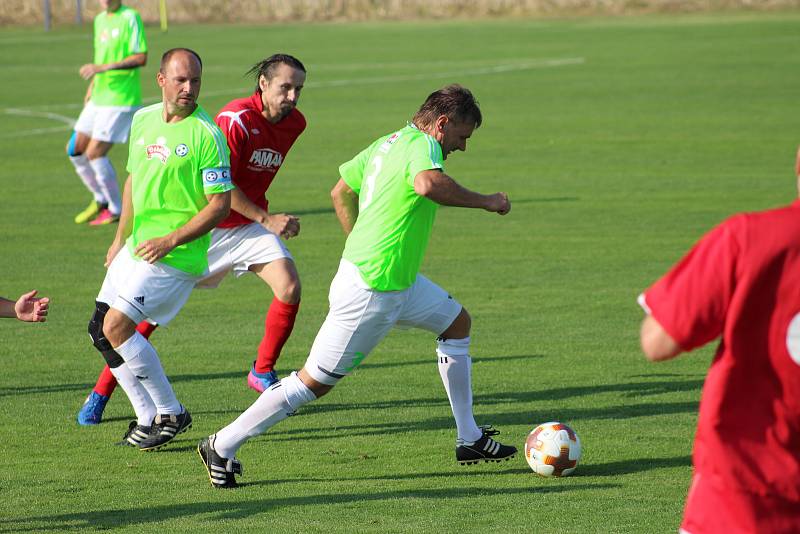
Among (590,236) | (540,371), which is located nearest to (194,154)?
(540,371)

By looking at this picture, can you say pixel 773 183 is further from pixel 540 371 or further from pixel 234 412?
pixel 234 412

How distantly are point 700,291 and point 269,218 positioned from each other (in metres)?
4.27

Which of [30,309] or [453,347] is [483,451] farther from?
[30,309]

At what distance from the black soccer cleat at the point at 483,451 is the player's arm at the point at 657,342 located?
3.66m

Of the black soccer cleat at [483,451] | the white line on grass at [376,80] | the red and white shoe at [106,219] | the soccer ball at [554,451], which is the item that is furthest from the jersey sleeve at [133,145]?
the white line on grass at [376,80]

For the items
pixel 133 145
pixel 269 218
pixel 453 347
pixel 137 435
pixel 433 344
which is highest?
pixel 133 145

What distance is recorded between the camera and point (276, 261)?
29.4 ft

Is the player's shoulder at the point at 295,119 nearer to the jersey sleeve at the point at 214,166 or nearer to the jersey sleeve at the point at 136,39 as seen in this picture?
the jersey sleeve at the point at 214,166

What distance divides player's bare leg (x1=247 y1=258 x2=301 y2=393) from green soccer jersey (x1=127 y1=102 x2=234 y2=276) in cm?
135

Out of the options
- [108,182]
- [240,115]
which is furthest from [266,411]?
[108,182]

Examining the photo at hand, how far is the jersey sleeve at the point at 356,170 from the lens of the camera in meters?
7.05

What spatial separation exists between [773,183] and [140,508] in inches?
529

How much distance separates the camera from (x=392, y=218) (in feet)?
22.1

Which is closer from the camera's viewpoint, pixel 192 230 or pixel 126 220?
pixel 192 230
